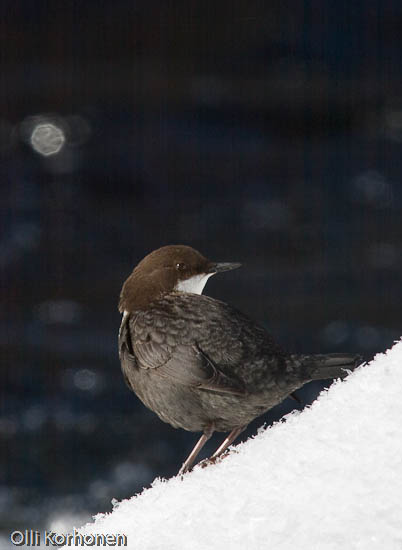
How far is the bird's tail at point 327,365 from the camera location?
3.54 m

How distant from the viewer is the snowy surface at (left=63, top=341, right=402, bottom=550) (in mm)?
2053

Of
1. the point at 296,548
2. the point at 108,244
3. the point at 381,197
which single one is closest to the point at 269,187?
the point at 381,197

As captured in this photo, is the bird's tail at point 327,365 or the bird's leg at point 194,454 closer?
the bird's leg at point 194,454

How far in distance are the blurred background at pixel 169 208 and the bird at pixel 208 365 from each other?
554 centimetres

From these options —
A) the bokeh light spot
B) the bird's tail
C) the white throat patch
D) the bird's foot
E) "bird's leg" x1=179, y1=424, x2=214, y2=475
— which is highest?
the bokeh light spot

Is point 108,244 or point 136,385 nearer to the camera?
point 136,385

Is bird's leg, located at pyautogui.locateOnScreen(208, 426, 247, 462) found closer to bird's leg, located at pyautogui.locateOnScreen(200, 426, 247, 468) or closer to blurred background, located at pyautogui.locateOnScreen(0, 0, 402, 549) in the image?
bird's leg, located at pyautogui.locateOnScreen(200, 426, 247, 468)

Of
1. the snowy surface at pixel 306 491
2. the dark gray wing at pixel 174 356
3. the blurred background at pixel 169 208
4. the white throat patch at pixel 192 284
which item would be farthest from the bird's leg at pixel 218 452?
the blurred background at pixel 169 208

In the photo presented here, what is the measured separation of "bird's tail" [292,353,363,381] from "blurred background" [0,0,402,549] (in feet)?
18.3

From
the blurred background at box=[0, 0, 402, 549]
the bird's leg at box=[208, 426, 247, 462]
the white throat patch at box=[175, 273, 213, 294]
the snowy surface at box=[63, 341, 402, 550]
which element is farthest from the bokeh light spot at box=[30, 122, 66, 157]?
the snowy surface at box=[63, 341, 402, 550]

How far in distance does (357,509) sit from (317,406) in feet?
2.19

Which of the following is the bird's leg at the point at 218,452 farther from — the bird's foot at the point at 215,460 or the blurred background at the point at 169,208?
the blurred background at the point at 169,208

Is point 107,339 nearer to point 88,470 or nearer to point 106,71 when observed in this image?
point 88,470

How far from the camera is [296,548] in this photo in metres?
2.02
